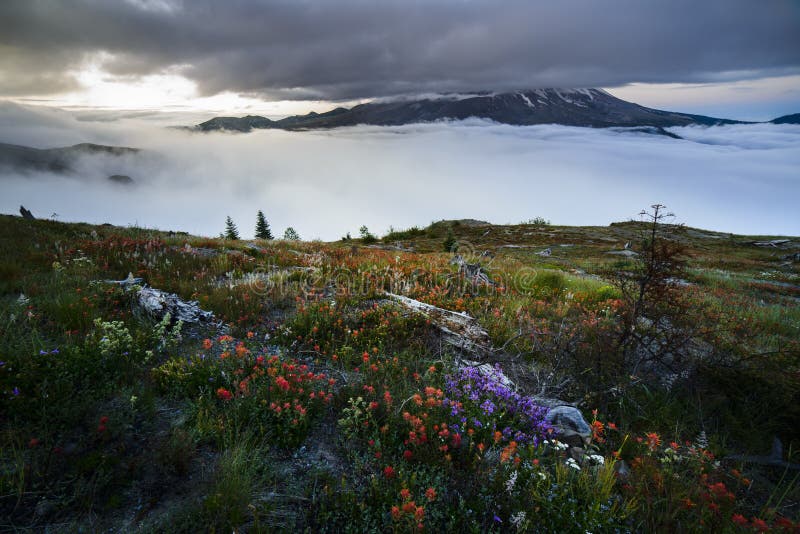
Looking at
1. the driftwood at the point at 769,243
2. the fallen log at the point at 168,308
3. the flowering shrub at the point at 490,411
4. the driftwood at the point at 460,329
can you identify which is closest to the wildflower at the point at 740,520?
the flowering shrub at the point at 490,411

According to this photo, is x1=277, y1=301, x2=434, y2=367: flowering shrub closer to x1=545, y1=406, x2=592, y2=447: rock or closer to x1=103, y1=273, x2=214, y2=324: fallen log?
x1=103, y1=273, x2=214, y2=324: fallen log

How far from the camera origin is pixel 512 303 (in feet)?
26.3

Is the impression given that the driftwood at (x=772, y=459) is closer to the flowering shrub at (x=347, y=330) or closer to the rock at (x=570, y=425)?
the rock at (x=570, y=425)

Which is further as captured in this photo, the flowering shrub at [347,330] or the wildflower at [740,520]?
the flowering shrub at [347,330]

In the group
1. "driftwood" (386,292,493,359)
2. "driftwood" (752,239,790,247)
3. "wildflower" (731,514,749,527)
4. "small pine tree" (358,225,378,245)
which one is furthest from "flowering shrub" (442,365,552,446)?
"driftwood" (752,239,790,247)

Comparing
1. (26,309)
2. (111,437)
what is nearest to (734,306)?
(111,437)

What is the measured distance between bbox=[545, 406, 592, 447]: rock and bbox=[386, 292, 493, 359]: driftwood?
Result: 171 centimetres

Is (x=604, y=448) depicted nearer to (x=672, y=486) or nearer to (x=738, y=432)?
(x=672, y=486)

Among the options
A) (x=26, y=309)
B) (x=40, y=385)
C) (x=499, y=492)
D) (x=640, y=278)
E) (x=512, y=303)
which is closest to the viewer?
(x=499, y=492)

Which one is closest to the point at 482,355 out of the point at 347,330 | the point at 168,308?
the point at 347,330

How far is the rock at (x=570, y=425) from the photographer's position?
3.75 metres

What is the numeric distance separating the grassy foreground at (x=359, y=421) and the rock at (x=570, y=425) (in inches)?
6.0

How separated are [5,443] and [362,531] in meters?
2.92

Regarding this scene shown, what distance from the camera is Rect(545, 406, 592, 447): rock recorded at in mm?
3750
